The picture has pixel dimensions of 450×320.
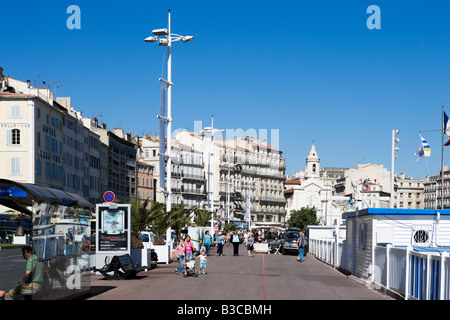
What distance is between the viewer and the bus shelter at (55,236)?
587 inches

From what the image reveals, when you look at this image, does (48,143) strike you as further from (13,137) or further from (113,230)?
(113,230)

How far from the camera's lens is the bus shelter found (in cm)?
1491

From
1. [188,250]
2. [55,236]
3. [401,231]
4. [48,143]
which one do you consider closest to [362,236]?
[401,231]

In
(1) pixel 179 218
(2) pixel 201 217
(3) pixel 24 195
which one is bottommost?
(2) pixel 201 217

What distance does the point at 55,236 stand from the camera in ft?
53.8

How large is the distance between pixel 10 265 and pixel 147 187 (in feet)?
307

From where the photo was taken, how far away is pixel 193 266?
27.6m

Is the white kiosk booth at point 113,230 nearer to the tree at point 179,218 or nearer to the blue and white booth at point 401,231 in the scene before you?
the blue and white booth at point 401,231

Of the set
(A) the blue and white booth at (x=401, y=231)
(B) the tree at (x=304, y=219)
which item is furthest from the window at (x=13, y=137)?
(B) the tree at (x=304, y=219)

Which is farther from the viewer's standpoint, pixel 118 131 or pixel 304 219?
pixel 304 219

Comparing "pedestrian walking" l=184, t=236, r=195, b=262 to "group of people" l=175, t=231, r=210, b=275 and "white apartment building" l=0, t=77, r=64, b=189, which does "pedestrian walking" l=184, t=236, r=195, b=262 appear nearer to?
"group of people" l=175, t=231, r=210, b=275
